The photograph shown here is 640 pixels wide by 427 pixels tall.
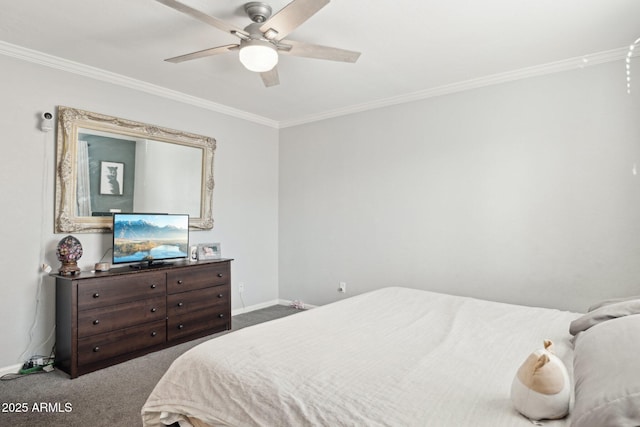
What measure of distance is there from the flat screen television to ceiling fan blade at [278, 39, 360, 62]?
2077 millimetres

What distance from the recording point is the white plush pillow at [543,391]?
3.54 ft

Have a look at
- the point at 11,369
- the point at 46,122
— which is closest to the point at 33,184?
the point at 46,122

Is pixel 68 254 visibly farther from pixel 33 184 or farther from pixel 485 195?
pixel 485 195

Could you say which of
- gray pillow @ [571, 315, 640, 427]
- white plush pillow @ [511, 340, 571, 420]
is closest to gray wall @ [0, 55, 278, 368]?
white plush pillow @ [511, 340, 571, 420]

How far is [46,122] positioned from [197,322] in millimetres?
2233

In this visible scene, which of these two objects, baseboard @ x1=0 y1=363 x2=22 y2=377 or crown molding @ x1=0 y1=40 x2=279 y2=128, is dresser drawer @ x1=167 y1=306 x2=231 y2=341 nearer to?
baseboard @ x1=0 y1=363 x2=22 y2=377

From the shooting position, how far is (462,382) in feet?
4.34

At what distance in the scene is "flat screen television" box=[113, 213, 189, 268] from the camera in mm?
3223

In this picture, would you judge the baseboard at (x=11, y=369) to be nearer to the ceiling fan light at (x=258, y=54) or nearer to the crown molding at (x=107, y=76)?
the crown molding at (x=107, y=76)

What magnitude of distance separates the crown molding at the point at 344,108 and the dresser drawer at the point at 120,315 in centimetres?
210

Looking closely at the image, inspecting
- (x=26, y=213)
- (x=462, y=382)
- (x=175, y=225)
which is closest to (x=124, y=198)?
(x=175, y=225)

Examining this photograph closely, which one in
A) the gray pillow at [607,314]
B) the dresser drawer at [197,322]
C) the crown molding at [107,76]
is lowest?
the dresser drawer at [197,322]

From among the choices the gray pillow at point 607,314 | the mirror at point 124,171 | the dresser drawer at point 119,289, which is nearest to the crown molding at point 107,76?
the mirror at point 124,171

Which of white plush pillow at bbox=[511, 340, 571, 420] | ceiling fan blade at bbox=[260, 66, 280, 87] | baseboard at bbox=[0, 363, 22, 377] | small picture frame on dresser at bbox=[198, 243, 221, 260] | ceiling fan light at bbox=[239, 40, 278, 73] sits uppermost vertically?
ceiling fan blade at bbox=[260, 66, 280, 87]
